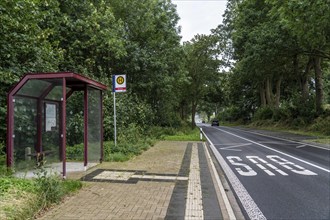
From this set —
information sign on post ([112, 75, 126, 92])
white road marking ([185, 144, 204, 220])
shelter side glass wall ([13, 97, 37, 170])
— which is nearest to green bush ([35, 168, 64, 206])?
white road marking ([185, 144, 204, 220])

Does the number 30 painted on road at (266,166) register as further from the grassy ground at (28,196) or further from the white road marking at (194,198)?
the grassy ground at (28,196)

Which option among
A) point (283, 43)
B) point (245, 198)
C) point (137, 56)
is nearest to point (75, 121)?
point (245, 198)

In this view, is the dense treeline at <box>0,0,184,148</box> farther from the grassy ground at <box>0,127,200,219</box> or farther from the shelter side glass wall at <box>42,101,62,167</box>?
the grassy ground at <box>0,127,200,219</box>

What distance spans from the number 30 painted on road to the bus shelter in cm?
460

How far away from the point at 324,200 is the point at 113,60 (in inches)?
628

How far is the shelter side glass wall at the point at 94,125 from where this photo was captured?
1021cm

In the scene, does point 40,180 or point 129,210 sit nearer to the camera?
point 129,210

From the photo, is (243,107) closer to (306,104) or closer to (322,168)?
(306,104)

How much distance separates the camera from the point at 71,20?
627 inches

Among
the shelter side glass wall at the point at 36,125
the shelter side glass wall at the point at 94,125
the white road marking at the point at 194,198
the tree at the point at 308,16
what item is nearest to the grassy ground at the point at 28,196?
the shelter side glass wall at the point at 36,125

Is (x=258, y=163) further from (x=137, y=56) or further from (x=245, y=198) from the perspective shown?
(x=137, y=56)

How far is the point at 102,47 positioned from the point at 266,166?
10.1 metres

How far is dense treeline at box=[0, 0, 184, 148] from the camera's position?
997cm

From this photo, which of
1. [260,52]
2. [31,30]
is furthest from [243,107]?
[31,30]
